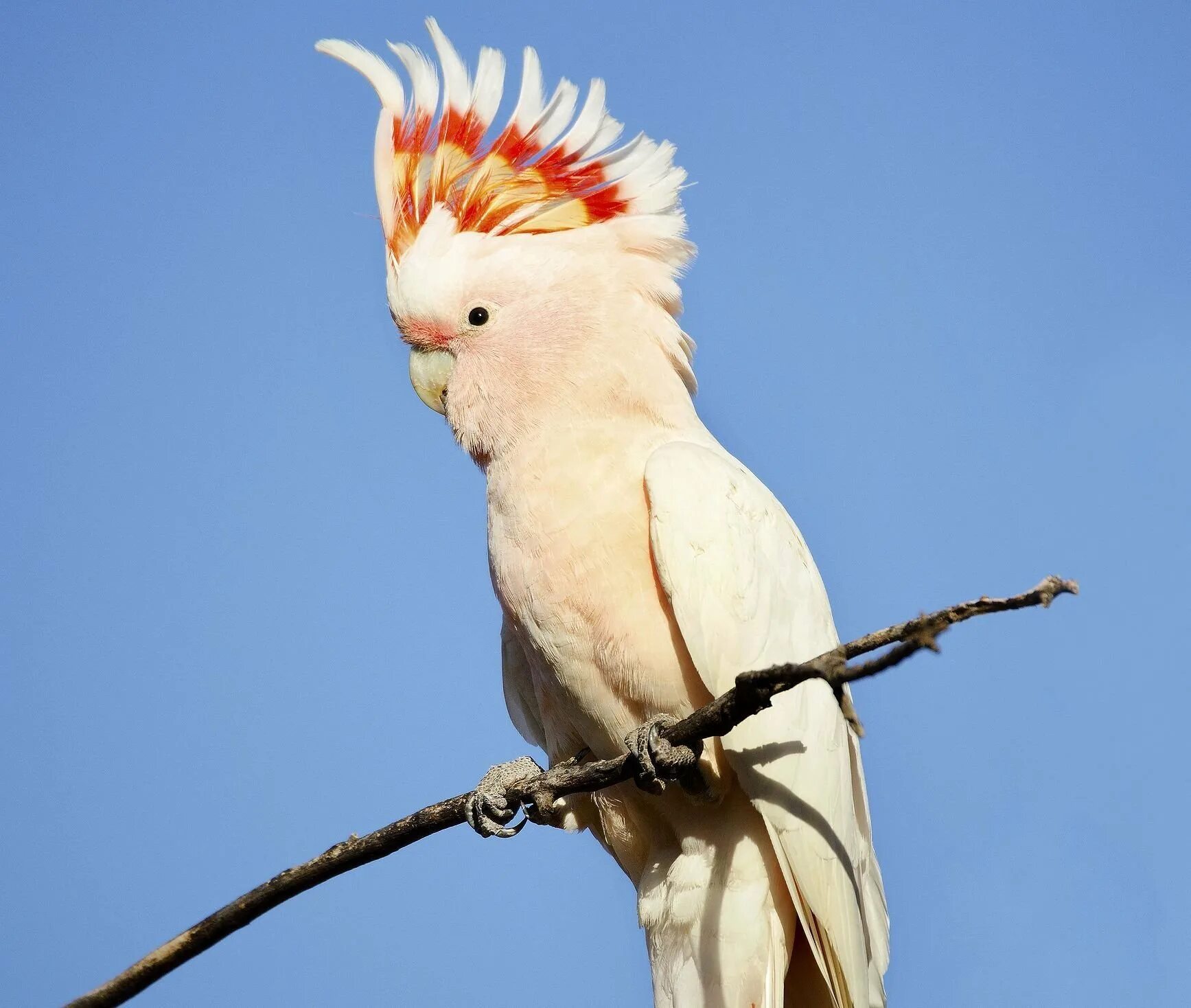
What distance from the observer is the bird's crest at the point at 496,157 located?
3.56m

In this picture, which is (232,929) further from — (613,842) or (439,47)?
(439,47)

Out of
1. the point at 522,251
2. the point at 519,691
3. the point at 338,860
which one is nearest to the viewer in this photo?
the point at 338,860

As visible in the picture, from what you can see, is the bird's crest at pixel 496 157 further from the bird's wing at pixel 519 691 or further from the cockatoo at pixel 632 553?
the bird's wing at pixel 519 691

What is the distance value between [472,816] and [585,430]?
1057 millimetres

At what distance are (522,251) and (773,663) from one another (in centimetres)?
139

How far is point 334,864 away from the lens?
255 cm

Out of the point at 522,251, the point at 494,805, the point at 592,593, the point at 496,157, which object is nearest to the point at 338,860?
the point at 494,805

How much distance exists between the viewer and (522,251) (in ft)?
11.3

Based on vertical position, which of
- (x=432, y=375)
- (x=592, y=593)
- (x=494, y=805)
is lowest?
(x=494, y=805)

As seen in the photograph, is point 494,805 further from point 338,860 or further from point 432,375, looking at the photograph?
point 432,375

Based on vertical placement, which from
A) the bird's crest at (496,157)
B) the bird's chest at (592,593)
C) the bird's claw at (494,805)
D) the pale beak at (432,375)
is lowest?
the bird's claw at (494,805)

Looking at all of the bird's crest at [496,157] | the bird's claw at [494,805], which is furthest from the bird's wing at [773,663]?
the bird's crest at [496,157]

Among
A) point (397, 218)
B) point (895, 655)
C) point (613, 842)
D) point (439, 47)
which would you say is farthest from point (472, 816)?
point (439, 47)

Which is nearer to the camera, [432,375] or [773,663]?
[773,663]
